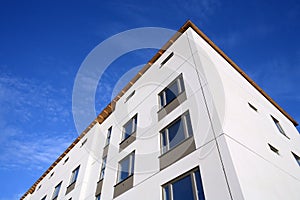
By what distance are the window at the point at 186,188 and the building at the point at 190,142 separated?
0.03 m

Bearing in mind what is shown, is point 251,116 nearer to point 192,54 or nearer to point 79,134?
point 192,54

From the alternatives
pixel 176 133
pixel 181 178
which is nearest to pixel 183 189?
pixel 181 178

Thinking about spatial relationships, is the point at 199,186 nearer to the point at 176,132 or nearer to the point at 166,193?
the point at 166,193

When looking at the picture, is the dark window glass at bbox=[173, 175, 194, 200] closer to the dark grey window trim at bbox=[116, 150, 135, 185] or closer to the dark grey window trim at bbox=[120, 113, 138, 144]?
the dark grey window trim at bbox=[116, 150, 135, 185]

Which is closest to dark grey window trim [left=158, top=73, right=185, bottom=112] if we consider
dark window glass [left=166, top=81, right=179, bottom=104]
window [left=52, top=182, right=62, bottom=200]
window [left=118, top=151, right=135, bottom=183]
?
dark window glass [left=166, top=81, right=179, bottom=104]

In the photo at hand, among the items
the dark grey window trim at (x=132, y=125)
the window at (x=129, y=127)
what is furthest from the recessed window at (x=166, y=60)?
the window at (x=129, y=127)

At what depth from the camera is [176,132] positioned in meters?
8.90

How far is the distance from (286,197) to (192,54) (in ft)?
24.9

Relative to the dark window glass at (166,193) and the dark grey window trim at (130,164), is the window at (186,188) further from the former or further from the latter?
the dark grey window trim at (130,164)

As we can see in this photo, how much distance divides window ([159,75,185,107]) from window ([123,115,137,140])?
2597 mm

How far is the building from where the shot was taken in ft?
20.1

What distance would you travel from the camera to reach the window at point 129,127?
1255 centimetres

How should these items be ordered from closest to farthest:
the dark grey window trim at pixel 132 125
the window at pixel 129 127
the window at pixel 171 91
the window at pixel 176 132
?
the window at pixel 176 132
the window at pixel 171 91
the dark grey window trim at pixel 132 125
the window at pixel 129 127

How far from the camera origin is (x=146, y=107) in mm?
12148
